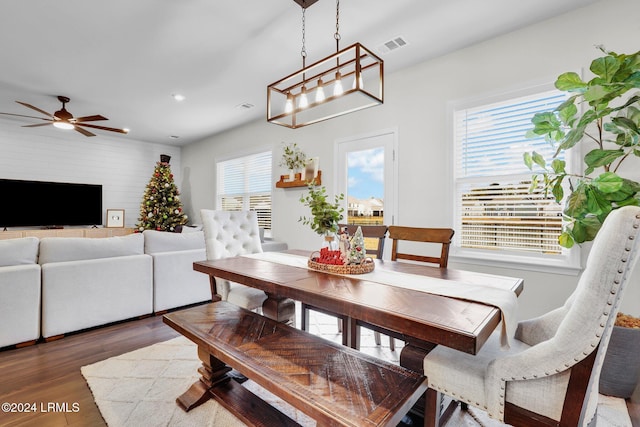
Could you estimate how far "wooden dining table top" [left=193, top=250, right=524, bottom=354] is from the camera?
3.17 feet

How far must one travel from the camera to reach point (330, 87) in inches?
148

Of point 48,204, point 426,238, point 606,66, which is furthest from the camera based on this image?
Answer: point 48,204

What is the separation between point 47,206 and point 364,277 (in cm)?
645

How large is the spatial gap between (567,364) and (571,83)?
1.79 metres

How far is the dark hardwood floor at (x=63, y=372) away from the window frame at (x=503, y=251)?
37.7 inches

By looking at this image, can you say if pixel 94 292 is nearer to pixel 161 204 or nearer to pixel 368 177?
pixel 368 177

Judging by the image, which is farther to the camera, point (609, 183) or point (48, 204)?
point (48, 204)

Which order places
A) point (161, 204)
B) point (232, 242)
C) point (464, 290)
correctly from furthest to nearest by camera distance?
point (161, 204)
point (232, 242)
point (464, 290)

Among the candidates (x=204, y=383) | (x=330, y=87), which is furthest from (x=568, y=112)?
(x=204, y=383)

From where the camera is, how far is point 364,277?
1664 mm

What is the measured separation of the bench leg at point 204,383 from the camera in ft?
5.55

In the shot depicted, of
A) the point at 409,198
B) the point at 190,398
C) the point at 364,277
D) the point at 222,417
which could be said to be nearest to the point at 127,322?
the point at 190,398

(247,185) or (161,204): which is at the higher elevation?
(247,185)

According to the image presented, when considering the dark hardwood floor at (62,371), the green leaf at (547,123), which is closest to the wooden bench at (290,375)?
the dark hardwood floor at (62,371)
